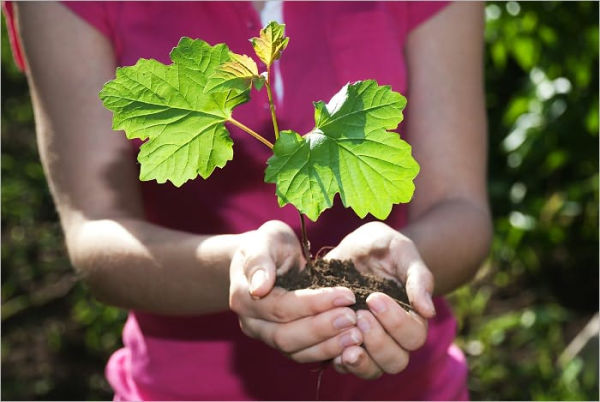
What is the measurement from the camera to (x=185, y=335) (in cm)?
164

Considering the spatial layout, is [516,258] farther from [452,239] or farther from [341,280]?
[341,280]

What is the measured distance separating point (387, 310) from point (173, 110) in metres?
0.40

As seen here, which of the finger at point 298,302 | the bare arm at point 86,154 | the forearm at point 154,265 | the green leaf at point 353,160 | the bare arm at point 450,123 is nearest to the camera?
the green leaf at point 353,160

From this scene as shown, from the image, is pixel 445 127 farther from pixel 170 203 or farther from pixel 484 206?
pixel 170 203

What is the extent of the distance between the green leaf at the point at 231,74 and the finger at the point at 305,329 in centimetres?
33

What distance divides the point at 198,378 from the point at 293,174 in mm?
677

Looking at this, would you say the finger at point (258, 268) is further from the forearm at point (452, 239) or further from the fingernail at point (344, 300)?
the forearm at point (452, 239)

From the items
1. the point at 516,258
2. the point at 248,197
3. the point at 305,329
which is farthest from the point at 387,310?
the point at 516,258

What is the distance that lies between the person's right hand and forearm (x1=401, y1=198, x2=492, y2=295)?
0.32 metres

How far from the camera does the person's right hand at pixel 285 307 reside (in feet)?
3.86

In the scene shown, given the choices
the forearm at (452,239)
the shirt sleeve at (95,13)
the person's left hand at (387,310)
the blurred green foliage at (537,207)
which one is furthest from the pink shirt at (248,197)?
the blurred green foliage at (537,207)

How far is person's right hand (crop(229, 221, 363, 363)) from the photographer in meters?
1.18

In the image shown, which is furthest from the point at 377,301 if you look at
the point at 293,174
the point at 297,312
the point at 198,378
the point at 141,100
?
the point at 198,378

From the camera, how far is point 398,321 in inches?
47.3
